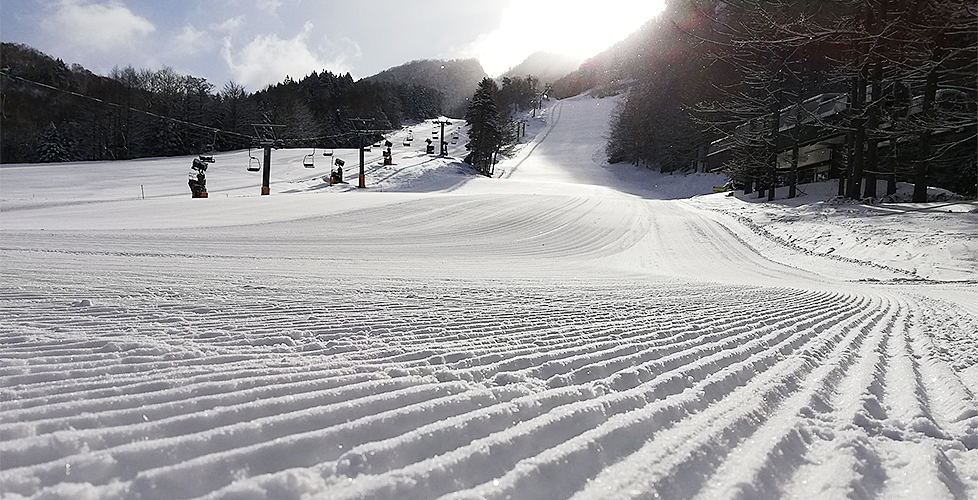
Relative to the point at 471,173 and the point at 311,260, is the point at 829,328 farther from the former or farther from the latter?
the point at 471,173

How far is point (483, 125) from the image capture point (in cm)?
4584

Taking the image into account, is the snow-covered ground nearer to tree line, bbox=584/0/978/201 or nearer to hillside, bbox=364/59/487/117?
tree line, bbox=584/0/978/201

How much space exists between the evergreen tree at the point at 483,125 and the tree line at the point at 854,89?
18880 mm

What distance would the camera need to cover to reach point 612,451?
5.53 ft

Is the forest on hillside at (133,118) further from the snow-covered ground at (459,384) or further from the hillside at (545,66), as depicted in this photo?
the hillside at (545,66)

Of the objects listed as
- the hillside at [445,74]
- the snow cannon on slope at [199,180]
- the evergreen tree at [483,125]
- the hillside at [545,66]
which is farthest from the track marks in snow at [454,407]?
the hillside at [545,66]

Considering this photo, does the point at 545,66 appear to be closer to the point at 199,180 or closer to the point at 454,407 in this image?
the point at 199,180

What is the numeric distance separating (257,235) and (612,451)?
11.1m

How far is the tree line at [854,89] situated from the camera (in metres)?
12.4

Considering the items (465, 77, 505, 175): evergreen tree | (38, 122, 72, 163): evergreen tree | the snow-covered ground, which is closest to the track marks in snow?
the snow-covered ground

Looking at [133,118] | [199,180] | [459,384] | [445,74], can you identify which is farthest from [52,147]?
[445,74]

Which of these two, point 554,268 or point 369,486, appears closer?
point 369,486

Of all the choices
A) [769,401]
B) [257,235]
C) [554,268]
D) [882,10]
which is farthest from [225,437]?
[882,10]

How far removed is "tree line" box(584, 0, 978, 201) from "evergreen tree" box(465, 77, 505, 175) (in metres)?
18.9
